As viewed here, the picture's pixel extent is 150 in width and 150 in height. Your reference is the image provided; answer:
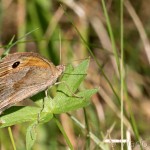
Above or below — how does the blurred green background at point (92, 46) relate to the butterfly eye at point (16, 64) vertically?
below

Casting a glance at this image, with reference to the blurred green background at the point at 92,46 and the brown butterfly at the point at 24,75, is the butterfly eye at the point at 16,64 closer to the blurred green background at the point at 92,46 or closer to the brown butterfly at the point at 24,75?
the brown butterfly at the point at 24,75

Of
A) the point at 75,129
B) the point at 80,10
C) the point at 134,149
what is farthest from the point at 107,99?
the point at 134,149

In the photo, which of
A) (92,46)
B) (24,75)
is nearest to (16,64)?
(24,75)

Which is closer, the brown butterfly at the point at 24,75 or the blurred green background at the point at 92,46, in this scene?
the brown butterfly at the point at 24,75

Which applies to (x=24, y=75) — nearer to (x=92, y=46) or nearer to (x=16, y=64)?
(x=16, y=64)

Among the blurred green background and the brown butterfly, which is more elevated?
the brown butterfly

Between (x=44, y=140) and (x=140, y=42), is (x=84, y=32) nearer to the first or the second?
(x=140, y=42)

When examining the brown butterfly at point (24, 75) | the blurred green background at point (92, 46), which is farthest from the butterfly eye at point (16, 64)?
the blurred green background at point (92, 46)

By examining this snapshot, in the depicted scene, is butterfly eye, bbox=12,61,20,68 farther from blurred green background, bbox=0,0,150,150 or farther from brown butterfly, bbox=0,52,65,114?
blurred green background, bbox=0,0,150,150

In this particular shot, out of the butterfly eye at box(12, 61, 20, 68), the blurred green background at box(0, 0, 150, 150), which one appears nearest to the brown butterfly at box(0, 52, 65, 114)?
the butterfly eye at box(12, 61, 20, 68)
